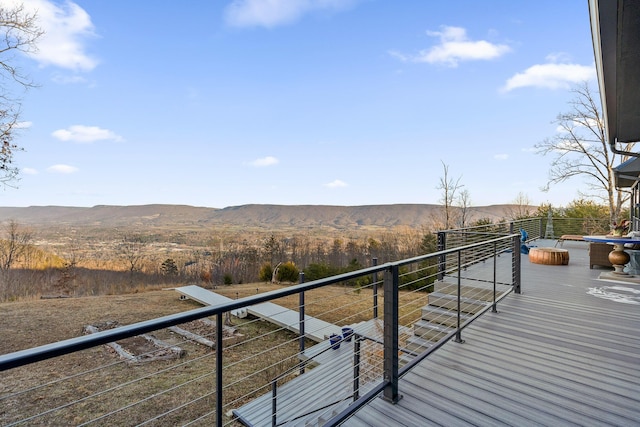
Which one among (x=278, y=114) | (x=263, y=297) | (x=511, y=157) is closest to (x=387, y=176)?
(x=511, y=157)

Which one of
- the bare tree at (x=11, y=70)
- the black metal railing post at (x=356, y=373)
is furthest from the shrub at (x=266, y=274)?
the black metal railing post at (x=356, y=373)

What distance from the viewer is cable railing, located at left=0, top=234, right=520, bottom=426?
6.31ft

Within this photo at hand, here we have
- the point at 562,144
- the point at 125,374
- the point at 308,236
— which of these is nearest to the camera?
the point at 125,374

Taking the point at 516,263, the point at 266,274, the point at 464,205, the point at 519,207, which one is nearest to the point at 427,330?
the point at 516,263

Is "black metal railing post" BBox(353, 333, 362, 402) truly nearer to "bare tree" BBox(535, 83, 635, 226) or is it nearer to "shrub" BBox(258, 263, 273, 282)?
"shrub" BBox(258, 263, 273, 282)

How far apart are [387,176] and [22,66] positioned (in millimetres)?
21417

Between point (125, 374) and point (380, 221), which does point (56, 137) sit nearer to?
point (125, 374)

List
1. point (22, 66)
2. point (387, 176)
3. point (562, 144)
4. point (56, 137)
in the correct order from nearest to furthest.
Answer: point (22, 66), point (56, 137), point (562, 144), point (387, 176)

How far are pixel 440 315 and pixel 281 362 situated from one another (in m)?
2.83

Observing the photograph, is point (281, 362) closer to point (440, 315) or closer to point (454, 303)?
point (440, 315)

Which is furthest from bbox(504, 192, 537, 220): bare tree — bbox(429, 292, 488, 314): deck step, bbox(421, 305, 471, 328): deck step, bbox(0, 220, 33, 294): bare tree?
bbox(0, 220, 33, 294): bare tree

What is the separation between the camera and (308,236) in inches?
1165

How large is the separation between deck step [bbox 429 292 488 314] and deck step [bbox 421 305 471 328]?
0.21ft

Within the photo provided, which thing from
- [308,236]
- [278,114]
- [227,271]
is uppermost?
[278,114]
